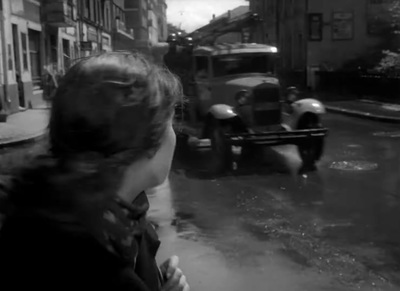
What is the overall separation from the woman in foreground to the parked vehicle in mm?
8896

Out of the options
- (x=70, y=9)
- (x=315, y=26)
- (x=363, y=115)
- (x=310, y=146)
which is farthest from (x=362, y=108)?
(x=70, y=9)

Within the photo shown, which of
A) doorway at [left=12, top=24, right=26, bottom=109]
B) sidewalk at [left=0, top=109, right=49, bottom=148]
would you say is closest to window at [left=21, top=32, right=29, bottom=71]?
doorway at [left=12, top=24, right=26, bottom=109]

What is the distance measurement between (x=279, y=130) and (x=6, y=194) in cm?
1013

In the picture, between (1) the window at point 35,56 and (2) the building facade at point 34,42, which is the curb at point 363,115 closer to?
(2) the building facade at point 34,42

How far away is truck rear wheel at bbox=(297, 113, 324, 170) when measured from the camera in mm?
10747

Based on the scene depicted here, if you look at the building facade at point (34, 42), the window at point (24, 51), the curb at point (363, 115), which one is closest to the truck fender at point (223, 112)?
the building facade at point (34, 42)

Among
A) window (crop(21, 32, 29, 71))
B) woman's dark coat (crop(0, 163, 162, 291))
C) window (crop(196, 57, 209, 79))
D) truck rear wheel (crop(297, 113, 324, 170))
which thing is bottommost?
truck rear wheel (crop(297, 113, 324, 170))

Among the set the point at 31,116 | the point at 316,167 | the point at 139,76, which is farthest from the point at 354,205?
the point at 31,116

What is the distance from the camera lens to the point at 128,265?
1.20m

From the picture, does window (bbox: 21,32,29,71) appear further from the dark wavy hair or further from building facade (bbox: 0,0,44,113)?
the dark wavy hair

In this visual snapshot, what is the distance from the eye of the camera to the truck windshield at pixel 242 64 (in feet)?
39.3

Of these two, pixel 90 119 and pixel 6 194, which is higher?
pixel 90 119

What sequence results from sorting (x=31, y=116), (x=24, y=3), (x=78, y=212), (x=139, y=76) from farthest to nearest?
(x=24, y=3) < (x=31, y=116) < (x=139, y=76) < (x=78, y=212)

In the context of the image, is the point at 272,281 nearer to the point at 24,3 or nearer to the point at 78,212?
the point at 78,212
